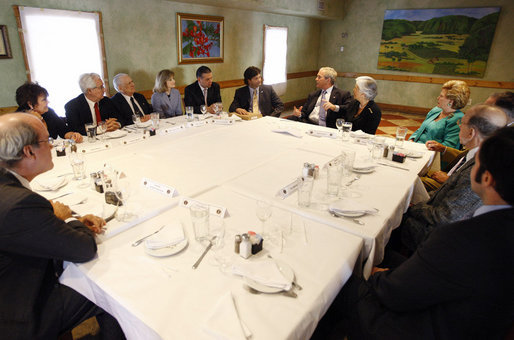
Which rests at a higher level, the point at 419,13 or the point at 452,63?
the point at 419,13

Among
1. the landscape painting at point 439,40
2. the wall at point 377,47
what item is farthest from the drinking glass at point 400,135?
the landscape painting at point 439,40

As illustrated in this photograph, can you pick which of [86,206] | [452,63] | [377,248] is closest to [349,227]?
[377,248]

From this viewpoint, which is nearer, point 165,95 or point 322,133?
point 322,133

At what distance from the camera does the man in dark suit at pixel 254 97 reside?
465 cm

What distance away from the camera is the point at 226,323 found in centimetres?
101

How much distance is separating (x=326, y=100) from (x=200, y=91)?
1.88 meters

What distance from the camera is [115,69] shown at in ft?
15.3

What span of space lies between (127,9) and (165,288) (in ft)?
15.5

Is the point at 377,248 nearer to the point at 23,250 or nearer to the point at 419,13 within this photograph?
the point at 23,250

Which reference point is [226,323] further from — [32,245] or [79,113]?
[79,113]

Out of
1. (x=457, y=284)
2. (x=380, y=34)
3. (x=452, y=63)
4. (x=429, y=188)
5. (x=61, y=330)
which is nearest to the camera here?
(x=457, y=284)

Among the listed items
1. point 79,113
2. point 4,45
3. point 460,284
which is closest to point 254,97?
point 79,113

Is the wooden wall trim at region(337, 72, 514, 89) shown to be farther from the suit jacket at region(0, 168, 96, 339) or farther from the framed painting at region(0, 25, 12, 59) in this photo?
the suit jacket at region(0, 168, 96, 339)

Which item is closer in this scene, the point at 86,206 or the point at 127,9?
the point at 86,206
